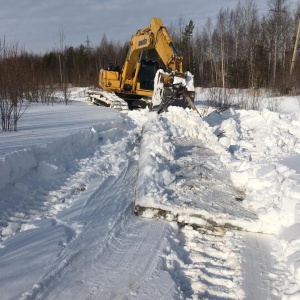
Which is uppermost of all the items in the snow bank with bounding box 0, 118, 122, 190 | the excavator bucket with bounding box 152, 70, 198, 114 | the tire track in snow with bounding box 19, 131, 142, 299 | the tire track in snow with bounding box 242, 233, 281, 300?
the excavator bucket with bounding box 152, 70, 198, 114

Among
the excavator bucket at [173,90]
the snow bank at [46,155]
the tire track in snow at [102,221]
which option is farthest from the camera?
the excavator bucket at [173,90]

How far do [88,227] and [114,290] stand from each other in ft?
3.70

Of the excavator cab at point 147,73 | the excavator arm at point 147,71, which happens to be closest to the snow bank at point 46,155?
the excavator arm at point 147,71

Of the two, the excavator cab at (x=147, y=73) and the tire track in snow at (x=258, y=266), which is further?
the excavator cab at (x=147, y=73)

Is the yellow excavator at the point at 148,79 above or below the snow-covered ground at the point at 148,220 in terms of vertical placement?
above

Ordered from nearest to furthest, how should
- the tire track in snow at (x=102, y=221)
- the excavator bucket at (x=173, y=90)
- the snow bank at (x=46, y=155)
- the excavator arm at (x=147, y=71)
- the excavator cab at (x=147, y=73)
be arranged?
1. the tire track in snow at (x=102, y=221)
2. the snow bank at (x=46, y=155)
3. the excavator bucket at (x=173, y=90)
4. the excavator arm at (x=147, y=71)
5. the excavator cab at (x=147, y=73)

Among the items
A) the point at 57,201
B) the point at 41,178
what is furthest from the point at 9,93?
the point at 57,201

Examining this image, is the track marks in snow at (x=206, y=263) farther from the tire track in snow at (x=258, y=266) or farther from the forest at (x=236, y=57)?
the forest at (x=236, y=57)

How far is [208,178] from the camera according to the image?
17.9ft

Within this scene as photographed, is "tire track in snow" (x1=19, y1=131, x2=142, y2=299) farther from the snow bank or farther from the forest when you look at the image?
the forest

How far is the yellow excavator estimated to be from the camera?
1016 cm

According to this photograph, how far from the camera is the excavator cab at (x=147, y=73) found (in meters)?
14.3

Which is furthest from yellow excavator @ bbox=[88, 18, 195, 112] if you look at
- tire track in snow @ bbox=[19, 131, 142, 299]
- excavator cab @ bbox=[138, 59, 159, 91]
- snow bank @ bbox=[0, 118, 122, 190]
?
tire track in snow @ bbox=[19, 131, 142, 299]

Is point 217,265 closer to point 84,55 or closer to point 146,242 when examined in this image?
point 146,242
